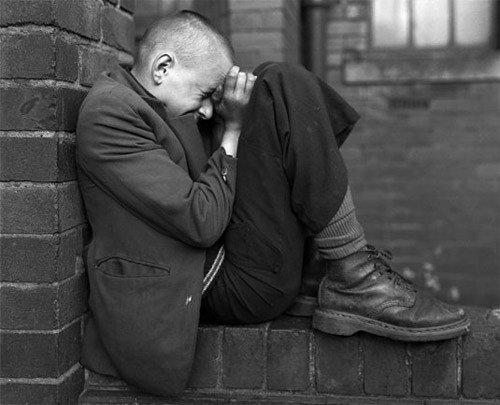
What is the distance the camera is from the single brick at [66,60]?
203 centimetres

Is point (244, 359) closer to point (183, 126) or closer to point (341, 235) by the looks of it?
point (341, 235)

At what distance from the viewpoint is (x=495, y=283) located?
5129 mm

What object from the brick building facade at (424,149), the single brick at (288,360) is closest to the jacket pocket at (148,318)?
the single brick at (288,360)

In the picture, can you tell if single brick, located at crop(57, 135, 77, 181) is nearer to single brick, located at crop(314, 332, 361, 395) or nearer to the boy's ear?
the boy's ear

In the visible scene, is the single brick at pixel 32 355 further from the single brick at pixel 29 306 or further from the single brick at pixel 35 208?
the single brick at pixel 35 208

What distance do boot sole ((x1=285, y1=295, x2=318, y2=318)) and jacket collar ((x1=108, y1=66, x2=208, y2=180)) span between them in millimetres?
489

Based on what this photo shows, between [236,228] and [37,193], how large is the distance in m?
0.55

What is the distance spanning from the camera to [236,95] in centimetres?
222

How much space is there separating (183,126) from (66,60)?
1.23 feet

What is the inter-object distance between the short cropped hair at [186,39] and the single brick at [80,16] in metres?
0.16

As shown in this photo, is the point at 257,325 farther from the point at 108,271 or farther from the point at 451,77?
the point at 451,77

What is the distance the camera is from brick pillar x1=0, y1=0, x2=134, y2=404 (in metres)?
2.01

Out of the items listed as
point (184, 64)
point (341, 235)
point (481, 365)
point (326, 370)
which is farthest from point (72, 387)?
point (481, 365)

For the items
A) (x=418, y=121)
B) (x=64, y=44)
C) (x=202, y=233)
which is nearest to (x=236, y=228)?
(x=202, y=233)
